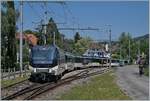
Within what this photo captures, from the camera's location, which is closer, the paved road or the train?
the paved road

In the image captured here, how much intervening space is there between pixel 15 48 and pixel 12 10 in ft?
18.3

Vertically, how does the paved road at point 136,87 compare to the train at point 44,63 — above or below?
below

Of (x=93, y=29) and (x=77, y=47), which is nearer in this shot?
(x=93, y=29)

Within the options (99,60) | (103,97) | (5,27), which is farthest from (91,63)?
(103,97)

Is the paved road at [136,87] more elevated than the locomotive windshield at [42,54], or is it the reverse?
the locomotive windshield at [42,54]

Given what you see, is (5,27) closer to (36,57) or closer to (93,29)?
(93,29)

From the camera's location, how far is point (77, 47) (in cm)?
16362

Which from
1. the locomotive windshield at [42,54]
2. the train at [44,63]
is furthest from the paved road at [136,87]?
the locomotive windshield at [42,54]

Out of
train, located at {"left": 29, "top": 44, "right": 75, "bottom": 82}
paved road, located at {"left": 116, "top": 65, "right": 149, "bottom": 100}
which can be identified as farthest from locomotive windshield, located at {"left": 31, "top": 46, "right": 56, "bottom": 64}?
paved road, located at {"left": 116, "top": 65, "right": 149, "bottom": 100}

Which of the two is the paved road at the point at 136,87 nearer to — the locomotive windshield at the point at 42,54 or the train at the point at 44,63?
the train at the point at 44,63

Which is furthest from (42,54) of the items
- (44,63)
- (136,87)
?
A: (136,87)

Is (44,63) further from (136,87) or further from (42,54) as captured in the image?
(136,87)

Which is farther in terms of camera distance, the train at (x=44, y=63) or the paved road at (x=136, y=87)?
the train at (x=44, y=63)

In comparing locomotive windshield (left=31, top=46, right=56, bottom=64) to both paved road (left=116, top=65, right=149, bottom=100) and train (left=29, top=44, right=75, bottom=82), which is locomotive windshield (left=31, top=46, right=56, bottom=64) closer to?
train (left=29, top=44, right=75, bottom=82)
